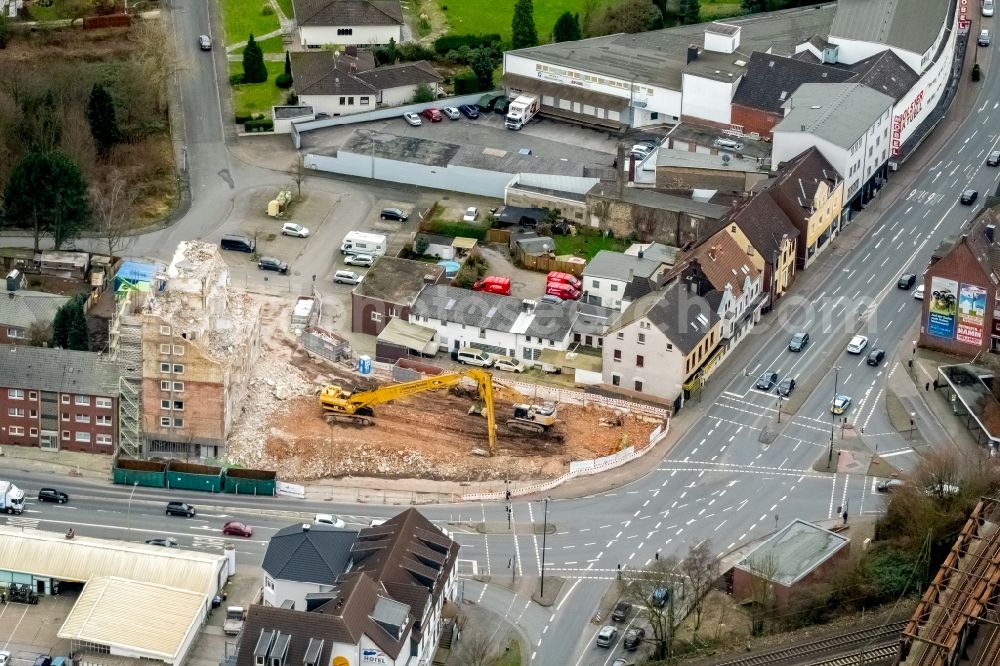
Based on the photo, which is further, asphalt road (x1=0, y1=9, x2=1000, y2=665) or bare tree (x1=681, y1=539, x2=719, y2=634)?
asphalt road (x1=0, y1=9, x2=1000, y2=665)

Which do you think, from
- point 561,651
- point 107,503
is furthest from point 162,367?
point 561,651

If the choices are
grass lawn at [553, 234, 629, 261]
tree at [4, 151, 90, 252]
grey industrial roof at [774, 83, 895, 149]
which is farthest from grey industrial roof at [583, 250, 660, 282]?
tree at [4, 151, 90, 252]

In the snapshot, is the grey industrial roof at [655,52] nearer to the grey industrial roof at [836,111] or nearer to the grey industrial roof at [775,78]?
the grey industrial roof at [775,78]

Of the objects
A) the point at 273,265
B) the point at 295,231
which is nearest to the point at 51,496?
the point at 273,265

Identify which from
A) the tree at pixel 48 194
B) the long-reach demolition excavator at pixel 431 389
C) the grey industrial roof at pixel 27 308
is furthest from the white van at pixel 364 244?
the grey industrial roof at pixel 27 308

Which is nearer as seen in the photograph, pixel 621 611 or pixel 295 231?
pixel 621 611

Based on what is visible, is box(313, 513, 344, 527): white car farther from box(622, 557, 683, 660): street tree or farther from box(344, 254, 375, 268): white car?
box(344, 254, 375, 268): white car

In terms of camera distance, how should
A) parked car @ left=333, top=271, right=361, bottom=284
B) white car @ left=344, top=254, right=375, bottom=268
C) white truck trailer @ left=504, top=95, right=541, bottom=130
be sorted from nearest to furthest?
parked car @ left=333, top=271, right=361, bottom=284 < white car @ left=344, top=254, right=375, bottom=268 < white truck trailer @ left=504, top=95, right=541, bottom=130

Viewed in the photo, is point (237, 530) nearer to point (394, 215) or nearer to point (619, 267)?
point (619, 267)
